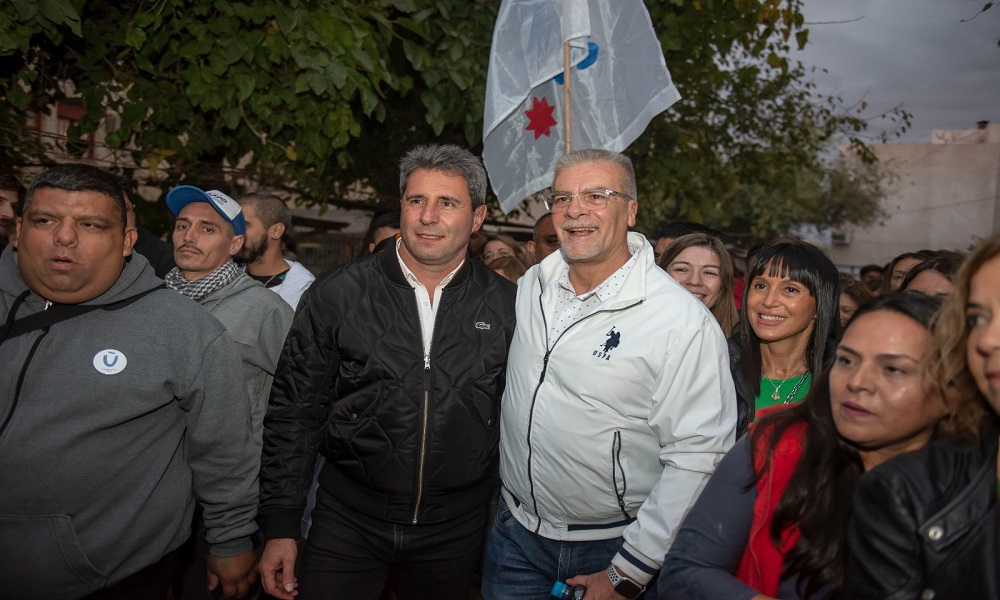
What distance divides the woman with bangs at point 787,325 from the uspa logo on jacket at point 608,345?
0.85 meters

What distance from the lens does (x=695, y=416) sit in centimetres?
251

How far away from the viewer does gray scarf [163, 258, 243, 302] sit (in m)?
3.65

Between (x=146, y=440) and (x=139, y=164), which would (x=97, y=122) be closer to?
(x=139, y=164)

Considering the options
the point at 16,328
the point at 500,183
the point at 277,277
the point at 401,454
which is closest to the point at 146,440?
the point at 16,328

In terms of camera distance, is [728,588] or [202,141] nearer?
[728,588]

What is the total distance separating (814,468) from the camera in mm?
1916

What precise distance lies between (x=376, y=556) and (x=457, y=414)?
65 centimetres

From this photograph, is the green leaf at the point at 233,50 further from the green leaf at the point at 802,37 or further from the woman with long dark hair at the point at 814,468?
the green leaf at the point at 802,37

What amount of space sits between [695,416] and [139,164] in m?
5.45

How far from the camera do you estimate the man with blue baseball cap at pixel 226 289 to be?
3.59 meters

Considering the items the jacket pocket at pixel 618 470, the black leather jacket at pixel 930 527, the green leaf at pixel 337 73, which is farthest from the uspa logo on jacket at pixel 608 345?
the green leaf at pixel 337 73

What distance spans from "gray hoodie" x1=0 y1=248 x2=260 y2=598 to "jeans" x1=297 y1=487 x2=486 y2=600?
0.29 metres

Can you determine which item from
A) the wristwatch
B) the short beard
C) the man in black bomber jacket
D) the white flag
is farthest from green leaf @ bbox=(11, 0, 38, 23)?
the wristwatch

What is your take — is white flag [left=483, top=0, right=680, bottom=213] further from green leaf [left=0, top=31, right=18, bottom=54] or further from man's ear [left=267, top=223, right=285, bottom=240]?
green leaf [left=0, top=31, right=18, bottom=54]
